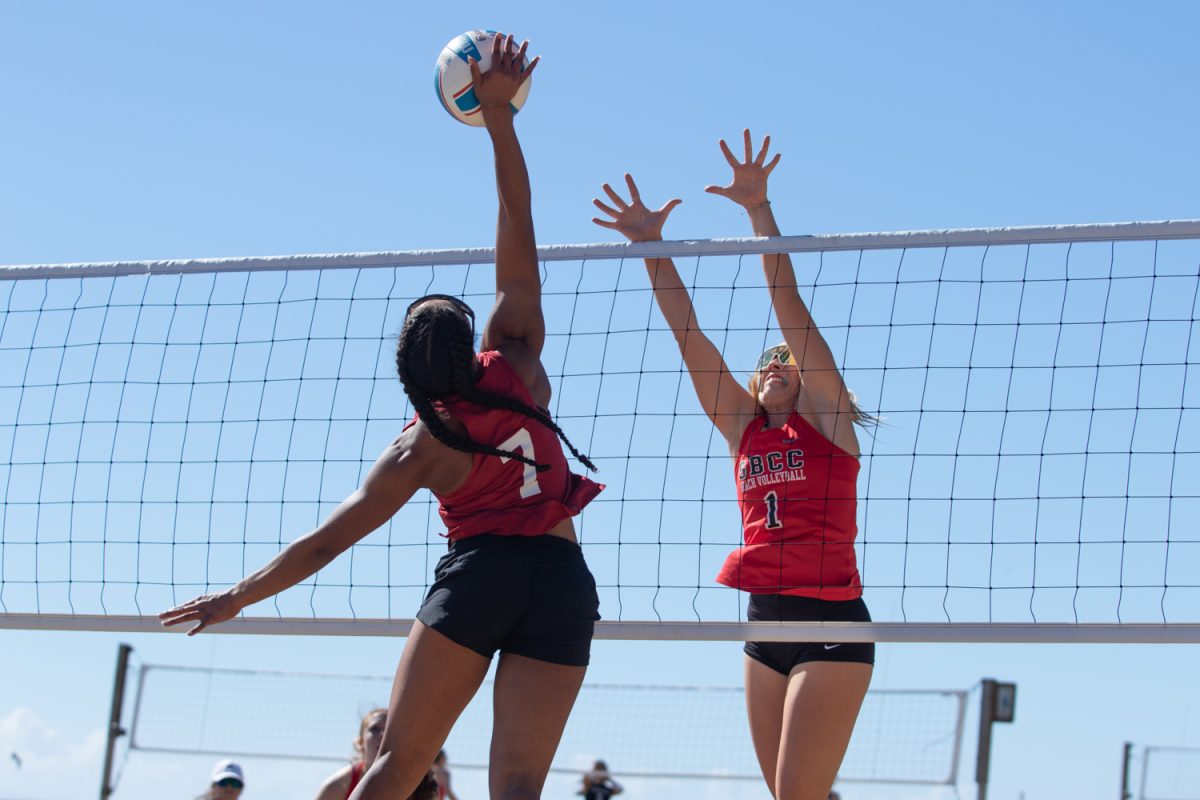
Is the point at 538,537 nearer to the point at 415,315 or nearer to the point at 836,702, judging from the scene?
the point at 415,315

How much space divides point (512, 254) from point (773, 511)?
1.45m

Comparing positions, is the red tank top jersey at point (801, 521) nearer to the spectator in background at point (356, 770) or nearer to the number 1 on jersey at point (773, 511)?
the number 1 on jersey at point (773, 511)

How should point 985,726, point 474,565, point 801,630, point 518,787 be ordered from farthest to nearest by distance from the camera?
1. point 985,726
2. point 801,630
3. point 474,565
4. point 518,787

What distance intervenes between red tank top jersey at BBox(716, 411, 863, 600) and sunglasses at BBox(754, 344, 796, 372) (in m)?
0.29

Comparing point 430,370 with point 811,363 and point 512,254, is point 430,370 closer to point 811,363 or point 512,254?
point 512,254

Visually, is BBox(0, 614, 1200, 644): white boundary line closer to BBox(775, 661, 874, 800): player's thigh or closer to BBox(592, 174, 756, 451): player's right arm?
BBox(775, 661, 874, 800): player's thigh

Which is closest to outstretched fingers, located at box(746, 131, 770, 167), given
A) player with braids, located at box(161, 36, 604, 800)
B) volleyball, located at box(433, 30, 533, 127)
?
volleyball, located at box(433, 30, 533, 127)

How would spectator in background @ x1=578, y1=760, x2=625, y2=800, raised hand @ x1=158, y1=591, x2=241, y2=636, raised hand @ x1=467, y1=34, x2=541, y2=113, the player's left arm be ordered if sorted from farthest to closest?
spectator in background @ x1=578, y1=760, x2=625, y2=800 → raised hand @ x1=467, y1=34, x2=541, y2=113 → the player's left arm → raised hand @ x1=158, y1=591, x2=241, y2=636

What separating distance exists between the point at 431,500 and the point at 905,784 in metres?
5.52

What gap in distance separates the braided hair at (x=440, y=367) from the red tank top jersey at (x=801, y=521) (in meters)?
1.46

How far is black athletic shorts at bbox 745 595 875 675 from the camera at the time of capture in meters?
5.07

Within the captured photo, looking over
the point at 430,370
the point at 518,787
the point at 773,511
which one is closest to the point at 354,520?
the point at 430,370

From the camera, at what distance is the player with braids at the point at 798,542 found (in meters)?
4.95

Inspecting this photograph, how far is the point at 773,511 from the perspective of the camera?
521cm
